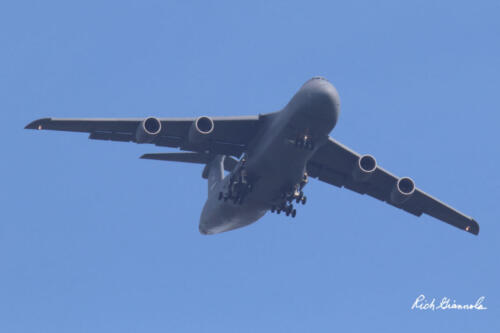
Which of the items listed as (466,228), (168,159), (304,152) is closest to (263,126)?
(304,152)

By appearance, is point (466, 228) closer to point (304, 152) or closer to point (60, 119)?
point (304, 152)

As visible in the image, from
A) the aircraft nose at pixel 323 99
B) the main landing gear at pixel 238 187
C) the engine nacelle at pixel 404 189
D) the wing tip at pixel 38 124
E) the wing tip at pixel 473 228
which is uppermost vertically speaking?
the aircraft nose at pixel 323 99

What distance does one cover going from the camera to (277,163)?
3005 centimetres

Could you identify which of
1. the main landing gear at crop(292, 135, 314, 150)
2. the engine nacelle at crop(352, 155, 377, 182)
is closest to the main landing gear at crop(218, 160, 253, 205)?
the main landing gear at crop(292, 135, 314, 150)

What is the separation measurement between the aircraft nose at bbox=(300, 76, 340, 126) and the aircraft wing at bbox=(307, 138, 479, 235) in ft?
12.1

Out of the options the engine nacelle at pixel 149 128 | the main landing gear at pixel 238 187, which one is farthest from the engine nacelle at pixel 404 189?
the engine nacelle at pixel 149 128

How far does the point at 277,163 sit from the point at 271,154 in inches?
15.3

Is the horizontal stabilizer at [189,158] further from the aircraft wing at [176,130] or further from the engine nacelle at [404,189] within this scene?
the engine nacelle at [404,189]

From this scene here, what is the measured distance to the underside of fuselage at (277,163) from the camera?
28391 mm

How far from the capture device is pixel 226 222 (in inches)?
1309

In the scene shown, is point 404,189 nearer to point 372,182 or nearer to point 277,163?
point 372,182

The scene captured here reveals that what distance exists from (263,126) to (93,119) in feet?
19.6

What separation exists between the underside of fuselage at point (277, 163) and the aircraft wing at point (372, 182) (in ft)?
7.44

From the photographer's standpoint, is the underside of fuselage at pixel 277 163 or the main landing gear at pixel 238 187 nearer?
the underside of fuselage at pixel 277 163
